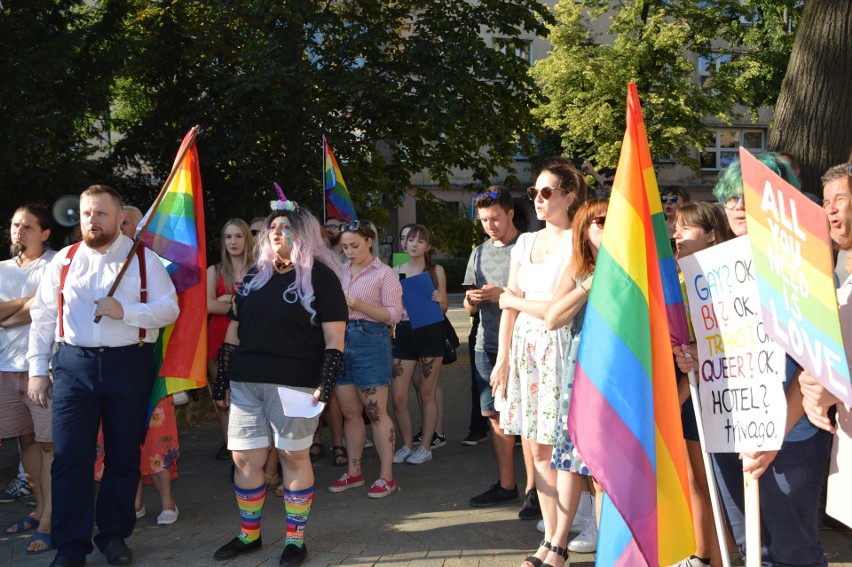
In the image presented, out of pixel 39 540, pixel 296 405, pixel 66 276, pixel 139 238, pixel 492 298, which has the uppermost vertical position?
pixel 139 238

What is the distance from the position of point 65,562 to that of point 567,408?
9.09ft

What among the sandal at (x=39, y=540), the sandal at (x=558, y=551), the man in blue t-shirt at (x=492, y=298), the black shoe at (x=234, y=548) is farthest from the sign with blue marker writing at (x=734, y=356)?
the sandal at (x=39, y=540)

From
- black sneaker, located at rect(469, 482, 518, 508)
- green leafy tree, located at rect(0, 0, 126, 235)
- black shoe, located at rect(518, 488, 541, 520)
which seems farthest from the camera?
green leafy tree, located at rect(0, 0, 126, 235)

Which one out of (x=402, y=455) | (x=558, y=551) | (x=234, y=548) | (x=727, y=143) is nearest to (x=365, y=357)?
(x=402, y=455)

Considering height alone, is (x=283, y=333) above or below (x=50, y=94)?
below

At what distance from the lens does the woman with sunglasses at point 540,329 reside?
4344mm

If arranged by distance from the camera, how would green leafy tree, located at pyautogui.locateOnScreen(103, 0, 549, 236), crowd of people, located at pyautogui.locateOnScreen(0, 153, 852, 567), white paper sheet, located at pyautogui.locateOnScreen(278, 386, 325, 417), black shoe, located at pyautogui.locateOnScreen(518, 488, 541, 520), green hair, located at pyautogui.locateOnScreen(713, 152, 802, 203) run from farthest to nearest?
green leafy tree, located at pyautogui.locateOnScreen(103, 0, 549, 236) → black shoe, located at pyautogui.locateOnScreen(518, 488, 541, 520) → white paper sheet, located at pyautogui.locateOnScreen(278, 386, 325, 417) → crowd of people, located at pyautogui.locateOnScreen(0, 153, 852, 567) → green hair, located at pyautogui.locateOnScreen(713, 152, 802, 203)

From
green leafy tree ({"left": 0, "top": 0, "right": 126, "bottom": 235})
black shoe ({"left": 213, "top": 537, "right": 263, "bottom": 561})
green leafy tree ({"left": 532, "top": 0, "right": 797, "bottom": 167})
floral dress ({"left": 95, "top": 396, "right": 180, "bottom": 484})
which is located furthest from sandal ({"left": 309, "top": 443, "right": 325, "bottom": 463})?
green leafy tree ({"left": 532, "top": 0, "right": 797, "bottom": 167})

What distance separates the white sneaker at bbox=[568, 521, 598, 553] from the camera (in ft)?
15.6

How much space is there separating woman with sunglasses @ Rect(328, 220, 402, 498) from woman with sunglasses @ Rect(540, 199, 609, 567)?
6.07ft

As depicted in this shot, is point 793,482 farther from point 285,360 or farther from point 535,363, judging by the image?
point 285,360

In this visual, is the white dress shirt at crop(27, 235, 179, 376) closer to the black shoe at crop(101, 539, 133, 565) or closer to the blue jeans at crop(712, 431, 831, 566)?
the black shoe at crop(101, 539, 133, 565)

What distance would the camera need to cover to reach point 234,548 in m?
4.76

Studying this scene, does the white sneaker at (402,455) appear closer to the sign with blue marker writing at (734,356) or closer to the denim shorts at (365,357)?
the denim shorts at (365,357)
